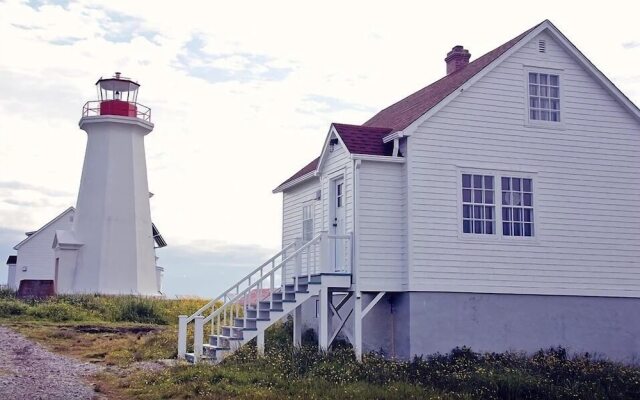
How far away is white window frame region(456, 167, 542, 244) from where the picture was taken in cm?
1741

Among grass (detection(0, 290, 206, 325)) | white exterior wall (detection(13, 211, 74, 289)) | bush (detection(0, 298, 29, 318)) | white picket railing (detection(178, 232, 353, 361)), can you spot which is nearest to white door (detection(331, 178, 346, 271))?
white picket railing (detection(178, 232, 353, 361))

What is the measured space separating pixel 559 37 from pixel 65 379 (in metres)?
13.3

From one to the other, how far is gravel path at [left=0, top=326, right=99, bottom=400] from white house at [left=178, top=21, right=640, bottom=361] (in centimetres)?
257

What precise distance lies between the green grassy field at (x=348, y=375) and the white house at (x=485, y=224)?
78 cm

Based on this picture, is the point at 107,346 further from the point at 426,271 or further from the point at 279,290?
the point at 426,271

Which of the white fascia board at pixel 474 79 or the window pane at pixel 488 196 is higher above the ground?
the white fascia board at pixel 474 79

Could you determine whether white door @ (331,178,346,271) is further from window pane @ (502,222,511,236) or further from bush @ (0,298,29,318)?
bush @ (0,298,29,318)

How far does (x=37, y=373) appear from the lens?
1545 cm

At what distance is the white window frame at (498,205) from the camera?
57.1 feet

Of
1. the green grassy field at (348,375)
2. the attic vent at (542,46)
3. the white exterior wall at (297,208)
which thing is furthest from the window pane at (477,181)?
the white exterior wall at (297,208)

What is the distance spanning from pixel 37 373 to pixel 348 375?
6213 mm

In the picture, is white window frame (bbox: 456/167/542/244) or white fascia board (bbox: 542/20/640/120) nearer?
white window frame (bbox: 456/167/542/244)

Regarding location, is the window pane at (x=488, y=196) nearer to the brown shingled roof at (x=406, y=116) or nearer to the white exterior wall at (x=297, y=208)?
the brown shingled roof at (x=406, y=116)

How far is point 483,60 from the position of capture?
19.2m
